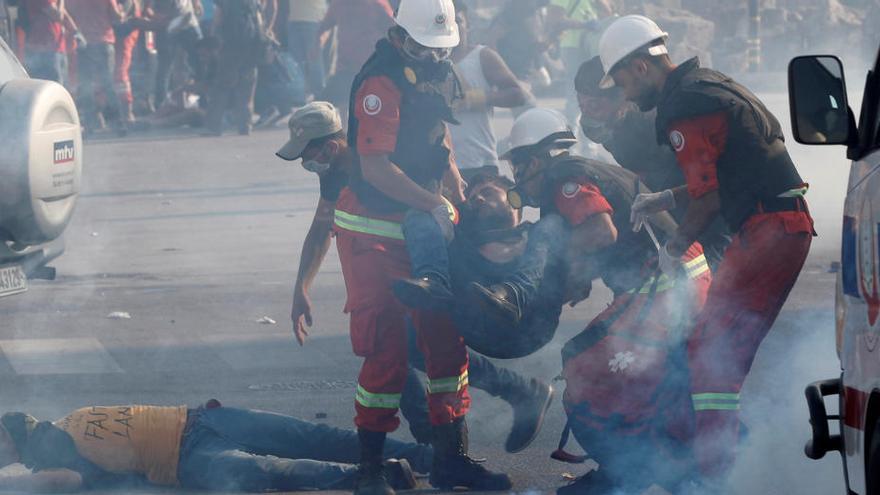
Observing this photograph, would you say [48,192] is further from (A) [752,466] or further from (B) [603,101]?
(A) [752,466]

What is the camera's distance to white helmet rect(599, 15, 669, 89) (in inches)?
222

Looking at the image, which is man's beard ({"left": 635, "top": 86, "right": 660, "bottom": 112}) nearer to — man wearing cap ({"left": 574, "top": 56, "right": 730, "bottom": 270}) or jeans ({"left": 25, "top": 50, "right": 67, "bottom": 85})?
man wearing cap ({"left": 574, "top": 56, "right": 730, "bottom": 270})

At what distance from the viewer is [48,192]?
7.68m

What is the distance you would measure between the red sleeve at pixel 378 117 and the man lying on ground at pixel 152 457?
Answer: 1173 millimetres

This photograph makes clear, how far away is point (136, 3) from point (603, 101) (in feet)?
38.5

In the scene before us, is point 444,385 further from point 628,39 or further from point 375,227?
point 628,39

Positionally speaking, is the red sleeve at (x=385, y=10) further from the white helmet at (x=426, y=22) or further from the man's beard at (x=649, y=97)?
the man's beard at (x=649, y=97)

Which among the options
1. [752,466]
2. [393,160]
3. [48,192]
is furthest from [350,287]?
[48,192]

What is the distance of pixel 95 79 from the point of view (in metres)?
17.3

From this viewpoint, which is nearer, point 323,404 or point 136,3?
point 323,404

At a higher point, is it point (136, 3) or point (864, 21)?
point (136, 3)

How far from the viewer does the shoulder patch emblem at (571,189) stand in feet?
19.3

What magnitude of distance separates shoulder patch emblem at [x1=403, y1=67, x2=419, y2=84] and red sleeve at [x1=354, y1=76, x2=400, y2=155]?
8 centimetres

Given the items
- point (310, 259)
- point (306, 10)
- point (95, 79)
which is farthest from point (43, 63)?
point (310, 259)
